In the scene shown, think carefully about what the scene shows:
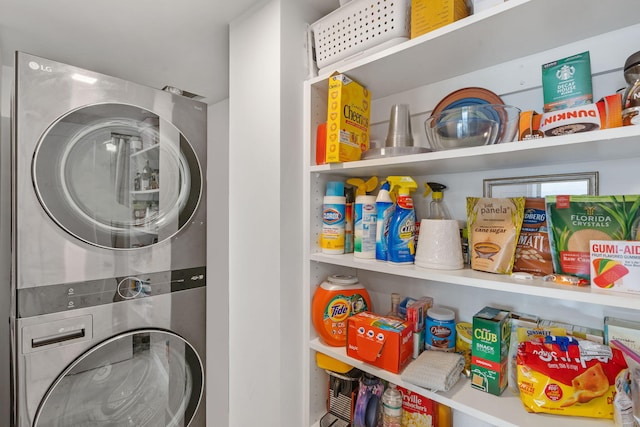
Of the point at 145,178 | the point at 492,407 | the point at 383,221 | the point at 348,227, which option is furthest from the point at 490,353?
the point at 145,178

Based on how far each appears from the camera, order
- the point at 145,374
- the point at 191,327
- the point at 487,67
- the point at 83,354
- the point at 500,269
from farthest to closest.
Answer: the point at 191,327
the point at 145,374
the point at 83,354
the point at 487,67
the point at 500,269

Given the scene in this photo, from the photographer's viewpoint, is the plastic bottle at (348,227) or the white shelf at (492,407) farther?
the plastic bottle at (348,227)

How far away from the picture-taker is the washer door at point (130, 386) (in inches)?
41.0

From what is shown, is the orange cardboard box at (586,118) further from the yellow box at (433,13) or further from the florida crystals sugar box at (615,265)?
the yellow box at (433,13)

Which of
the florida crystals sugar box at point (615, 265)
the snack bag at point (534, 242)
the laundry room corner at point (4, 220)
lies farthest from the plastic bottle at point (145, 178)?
the florida crystals sugar box at point (615, 265)

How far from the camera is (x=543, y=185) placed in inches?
33.5

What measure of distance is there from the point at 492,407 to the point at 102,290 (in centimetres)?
128

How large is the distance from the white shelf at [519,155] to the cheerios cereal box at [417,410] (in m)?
0.71

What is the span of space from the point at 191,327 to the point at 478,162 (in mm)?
1295

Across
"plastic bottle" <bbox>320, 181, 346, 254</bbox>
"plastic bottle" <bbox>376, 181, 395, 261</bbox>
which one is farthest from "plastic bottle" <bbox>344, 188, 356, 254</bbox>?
"plastic bottle" <bbox>376, 181, 395, 261</bbox>

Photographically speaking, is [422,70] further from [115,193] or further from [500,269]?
[115,193]

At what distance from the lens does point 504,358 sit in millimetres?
802

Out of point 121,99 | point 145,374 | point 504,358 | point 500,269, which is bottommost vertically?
point 145,374

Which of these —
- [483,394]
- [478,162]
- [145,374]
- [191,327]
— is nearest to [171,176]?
[191,327]
